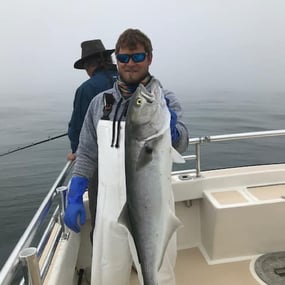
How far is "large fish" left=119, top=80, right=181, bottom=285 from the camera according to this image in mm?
1729

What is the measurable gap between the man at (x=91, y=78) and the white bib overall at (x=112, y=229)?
85 centimetres

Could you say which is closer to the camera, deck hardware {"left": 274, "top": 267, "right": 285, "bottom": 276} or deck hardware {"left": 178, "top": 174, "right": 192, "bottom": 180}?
deck hardware {"left": 274, "top": 267, "right": 285, "bottom": 276}

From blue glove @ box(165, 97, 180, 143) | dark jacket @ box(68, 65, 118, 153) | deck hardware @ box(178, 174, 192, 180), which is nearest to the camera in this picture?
blue glove @ box(165, 97, 180, 143)

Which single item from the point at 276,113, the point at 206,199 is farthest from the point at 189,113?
the point at 206,199

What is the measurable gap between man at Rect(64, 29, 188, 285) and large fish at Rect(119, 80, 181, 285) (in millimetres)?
270

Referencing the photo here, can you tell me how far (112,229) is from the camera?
87.0 inches

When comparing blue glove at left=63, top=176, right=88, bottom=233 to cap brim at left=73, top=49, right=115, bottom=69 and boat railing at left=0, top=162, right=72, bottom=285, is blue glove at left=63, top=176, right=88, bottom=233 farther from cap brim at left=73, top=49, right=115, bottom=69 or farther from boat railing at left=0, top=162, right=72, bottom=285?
cap brim at left=73, top=49, right=115, bottom=69

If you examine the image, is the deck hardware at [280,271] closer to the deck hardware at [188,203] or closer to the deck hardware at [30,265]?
the deck hardware at [188,203]

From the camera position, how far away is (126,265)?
7.54 ft

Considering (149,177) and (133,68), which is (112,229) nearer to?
(149,177)

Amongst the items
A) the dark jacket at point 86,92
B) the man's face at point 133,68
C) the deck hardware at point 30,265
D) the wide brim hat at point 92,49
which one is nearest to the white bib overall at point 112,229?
the man's face at point 133,68

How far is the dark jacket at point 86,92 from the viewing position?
2959mm

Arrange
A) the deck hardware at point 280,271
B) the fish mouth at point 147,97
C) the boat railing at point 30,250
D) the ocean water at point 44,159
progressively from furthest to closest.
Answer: the ocean water at point 44,159
the deck hardware at point 280,271
the fish mouth at point 147,97
the boat railing at point 30,250

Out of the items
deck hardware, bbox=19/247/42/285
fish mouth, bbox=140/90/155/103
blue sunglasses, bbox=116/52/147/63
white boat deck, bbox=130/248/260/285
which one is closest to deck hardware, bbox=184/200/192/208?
white boat deck, bbox=130/248/260/285
